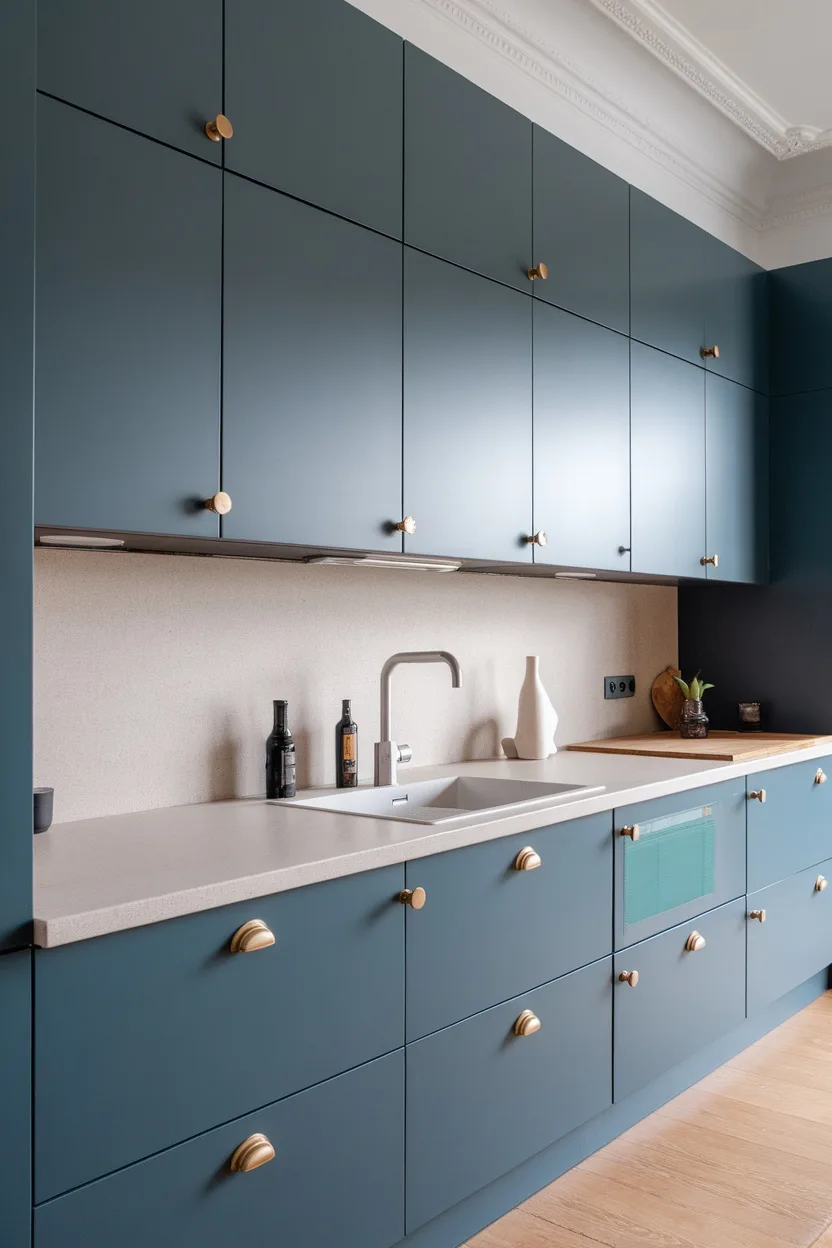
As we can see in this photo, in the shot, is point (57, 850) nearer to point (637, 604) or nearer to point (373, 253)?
point (373, 253)

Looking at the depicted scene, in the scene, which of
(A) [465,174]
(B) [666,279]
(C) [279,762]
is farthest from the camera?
(B) [666,279]

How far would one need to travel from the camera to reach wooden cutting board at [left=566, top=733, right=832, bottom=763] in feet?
9.64

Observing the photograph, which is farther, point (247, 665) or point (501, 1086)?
point (247, 665)

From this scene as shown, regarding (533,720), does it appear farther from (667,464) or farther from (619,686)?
(667,464)

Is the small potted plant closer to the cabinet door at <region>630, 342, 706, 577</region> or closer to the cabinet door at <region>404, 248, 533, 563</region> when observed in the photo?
the cabinet door at <region>630, 342, 706, 577</region>

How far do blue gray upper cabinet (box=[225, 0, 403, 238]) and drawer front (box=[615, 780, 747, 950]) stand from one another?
1.45 m

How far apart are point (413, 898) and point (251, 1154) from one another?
0.46m

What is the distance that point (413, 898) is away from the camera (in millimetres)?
1753

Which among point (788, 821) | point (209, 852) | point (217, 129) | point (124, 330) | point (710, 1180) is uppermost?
point (217, 129)

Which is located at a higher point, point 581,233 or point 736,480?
point 581,233

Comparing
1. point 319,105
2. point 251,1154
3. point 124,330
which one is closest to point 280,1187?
point 251,1154

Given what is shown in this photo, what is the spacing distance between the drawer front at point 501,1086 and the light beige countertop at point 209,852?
36 centimetres

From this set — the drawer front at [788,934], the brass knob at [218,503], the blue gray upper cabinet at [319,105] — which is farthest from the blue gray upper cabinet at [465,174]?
the drawer front at [788,934]

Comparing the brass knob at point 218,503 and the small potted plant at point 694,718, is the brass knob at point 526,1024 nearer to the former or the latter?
the brass knob at point 218,503
